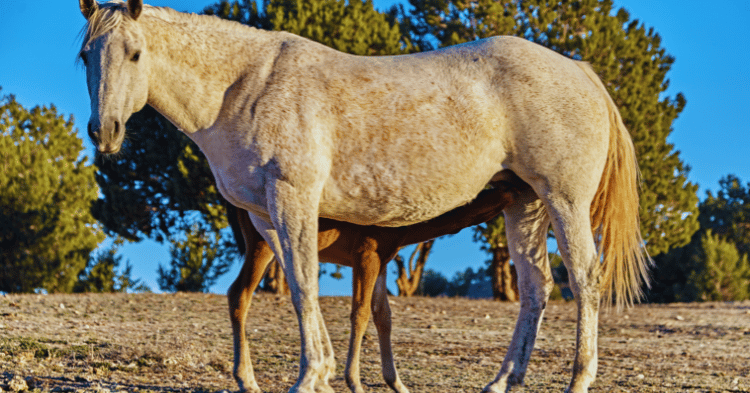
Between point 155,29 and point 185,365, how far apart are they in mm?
3188

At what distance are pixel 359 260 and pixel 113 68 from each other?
6.46ft

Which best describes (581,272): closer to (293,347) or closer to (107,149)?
(107,149)

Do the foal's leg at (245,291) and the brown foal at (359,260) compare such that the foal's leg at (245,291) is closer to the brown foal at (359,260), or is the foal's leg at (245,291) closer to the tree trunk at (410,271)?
the brown foal at (359,260)

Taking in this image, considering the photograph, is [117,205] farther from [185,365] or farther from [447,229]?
[447,229]

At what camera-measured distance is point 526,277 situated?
4.60 meters

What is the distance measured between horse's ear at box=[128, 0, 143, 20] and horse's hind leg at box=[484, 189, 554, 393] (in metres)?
2.79

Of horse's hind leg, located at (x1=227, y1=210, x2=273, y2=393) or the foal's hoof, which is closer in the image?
the foal's hoof

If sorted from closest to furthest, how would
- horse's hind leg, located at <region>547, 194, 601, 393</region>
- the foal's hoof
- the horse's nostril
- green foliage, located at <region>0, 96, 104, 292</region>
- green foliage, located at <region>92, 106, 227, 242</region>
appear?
the horse's nostril
the foal's hoof
horse's hind leg, located at <region>547, 194, 601, 393</region>
green foliage, located at <region>92, 106, 227, 242</region>
green foliage, located at <region>0, 96, 104, 292</region>

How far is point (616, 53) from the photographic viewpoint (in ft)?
50.1

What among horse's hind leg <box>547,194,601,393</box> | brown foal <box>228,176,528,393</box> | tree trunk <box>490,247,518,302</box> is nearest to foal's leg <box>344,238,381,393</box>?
brown foal <box>228,176,528,393</box>

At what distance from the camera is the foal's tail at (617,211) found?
464 cm

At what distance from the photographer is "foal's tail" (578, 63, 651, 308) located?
4637 millimetres

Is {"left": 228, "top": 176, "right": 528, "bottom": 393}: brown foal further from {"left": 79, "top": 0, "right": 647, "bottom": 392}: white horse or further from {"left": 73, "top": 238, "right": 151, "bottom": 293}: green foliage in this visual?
{"left": 73, "top": 238, "right": 151, "bottom": 293}: green foliage

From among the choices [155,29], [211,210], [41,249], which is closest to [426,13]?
[211,210]
